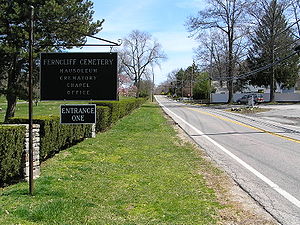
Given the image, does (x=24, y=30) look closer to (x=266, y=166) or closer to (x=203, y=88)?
(x=266, y=166)

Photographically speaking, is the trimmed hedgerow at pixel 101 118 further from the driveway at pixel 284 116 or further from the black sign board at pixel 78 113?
the driveway at pixel 284 116

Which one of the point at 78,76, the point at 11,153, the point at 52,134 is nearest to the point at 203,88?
the point at 52,134

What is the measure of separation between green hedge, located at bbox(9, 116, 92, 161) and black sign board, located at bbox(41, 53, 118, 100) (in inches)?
38.2

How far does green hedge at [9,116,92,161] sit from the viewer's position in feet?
26.4

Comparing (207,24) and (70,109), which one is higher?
(207,24)

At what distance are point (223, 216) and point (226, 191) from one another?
137 cm

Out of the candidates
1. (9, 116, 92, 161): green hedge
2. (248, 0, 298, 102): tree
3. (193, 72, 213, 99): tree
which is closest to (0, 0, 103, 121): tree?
(9, 116, 92, 161): green hedge

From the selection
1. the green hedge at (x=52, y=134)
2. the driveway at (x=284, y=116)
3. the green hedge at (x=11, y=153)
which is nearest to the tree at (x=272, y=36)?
the driveway at (x=284, y=116)

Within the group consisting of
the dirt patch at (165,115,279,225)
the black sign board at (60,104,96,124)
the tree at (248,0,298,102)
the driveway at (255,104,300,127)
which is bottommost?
the dirt patch at (165,115,279,225)

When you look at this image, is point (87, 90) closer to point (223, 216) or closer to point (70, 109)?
point (70, 109)

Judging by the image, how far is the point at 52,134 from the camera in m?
8.71

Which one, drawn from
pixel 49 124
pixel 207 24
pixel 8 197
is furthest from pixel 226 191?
pixel 207 24

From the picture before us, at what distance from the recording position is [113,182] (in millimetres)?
6496

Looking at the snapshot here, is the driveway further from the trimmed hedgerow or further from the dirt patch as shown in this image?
the dirt patch
